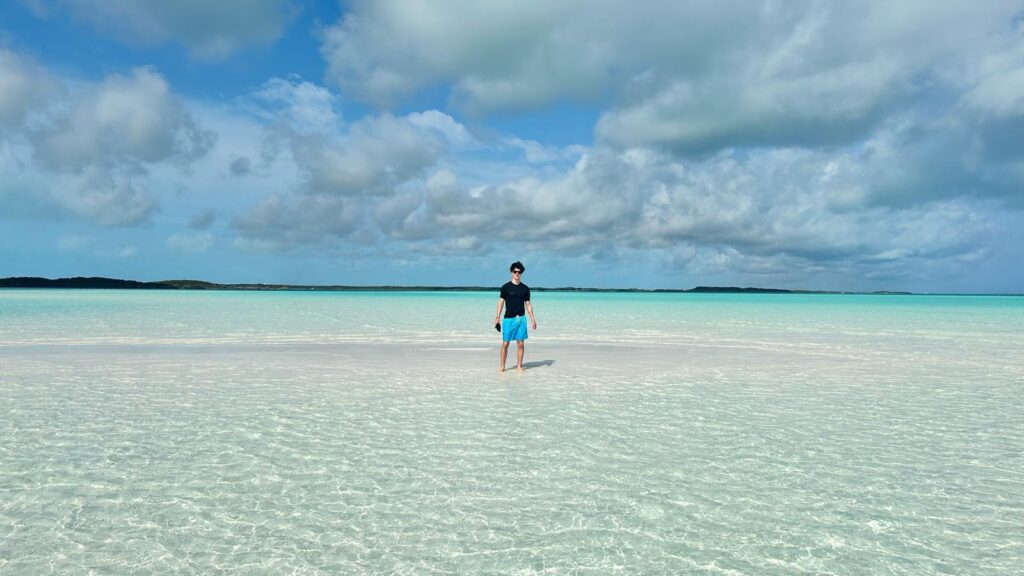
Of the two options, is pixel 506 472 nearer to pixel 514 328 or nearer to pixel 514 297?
pixel 514 297

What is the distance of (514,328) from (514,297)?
0.84 m

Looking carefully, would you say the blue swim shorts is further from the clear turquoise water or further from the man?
the clear turquoise water

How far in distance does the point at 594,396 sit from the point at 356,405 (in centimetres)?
457

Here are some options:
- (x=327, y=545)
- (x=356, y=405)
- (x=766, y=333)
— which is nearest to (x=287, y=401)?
(x=356, y=405)

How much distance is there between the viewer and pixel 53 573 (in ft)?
15.2

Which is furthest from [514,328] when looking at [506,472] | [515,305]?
[506,472]

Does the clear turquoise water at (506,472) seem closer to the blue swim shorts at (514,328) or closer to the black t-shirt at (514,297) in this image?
the blue swim shorts at (514,328)

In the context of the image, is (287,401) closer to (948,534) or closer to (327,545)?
(327,545)

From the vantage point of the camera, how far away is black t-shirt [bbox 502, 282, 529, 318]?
14.4 meters

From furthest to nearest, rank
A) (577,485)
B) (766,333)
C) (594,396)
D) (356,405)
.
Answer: (766,333) → (594,396) → (356,405) → (577,485)

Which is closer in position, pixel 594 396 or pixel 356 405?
pixel 356 405

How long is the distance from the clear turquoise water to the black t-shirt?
1.66m

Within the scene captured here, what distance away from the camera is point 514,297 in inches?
568

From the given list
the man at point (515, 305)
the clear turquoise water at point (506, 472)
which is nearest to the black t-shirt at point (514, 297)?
the man at point (515, 305)
